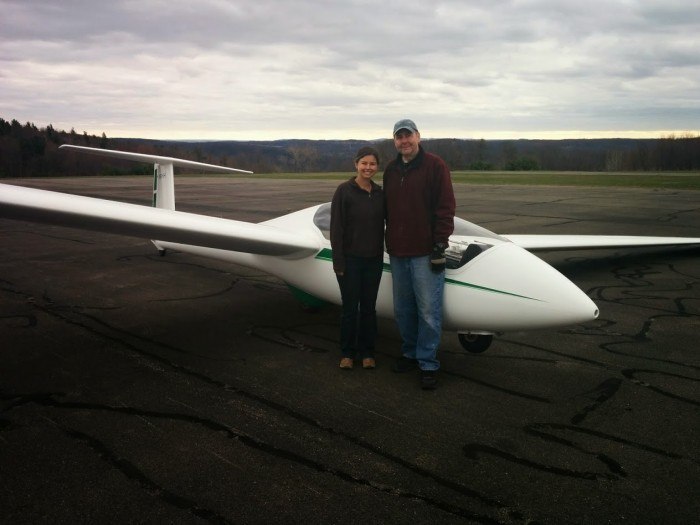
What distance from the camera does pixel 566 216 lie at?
20.1m

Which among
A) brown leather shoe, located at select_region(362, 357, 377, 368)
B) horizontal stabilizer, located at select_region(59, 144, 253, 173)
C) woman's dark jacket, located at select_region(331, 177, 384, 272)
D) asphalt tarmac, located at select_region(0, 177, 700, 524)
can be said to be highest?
horizontal stabilizer, located at select_region(59, 144, 253, 173)

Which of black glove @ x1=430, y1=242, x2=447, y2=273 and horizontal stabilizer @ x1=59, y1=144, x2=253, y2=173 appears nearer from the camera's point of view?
black glove @ x1=430, y1=242, x2=447, y2=273

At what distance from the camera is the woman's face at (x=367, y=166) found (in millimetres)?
5340

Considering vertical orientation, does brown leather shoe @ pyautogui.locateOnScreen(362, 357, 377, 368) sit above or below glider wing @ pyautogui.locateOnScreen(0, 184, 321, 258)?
below

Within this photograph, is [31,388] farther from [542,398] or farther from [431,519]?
[542,398]

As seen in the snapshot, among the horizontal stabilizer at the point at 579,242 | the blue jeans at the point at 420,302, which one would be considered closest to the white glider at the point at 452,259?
the blue jeans at the point at 420,302

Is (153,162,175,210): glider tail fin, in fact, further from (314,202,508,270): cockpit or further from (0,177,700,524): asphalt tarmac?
(314,202,508,270): cockpit

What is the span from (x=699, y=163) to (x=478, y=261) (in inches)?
3212

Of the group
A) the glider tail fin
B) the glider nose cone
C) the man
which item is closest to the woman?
the man

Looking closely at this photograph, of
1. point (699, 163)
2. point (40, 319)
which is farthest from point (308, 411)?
point (699, 163)

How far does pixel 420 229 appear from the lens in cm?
519

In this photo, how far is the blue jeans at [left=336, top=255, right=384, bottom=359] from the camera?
18.4ft

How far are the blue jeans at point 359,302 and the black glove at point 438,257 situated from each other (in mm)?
664

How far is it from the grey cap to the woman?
37 centimetres
